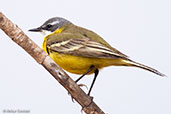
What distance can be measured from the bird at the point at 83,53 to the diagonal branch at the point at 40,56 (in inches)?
18.5

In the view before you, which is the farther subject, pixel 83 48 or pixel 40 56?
pixel 83 48

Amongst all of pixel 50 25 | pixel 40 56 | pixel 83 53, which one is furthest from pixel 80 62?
pixel 50 25

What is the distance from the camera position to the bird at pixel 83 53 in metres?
4.68

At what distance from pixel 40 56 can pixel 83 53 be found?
2.45 feet

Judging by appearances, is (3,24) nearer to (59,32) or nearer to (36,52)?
(36,52)

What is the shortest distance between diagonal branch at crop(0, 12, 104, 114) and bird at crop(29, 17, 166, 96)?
0.47 m

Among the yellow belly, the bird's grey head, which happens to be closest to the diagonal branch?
the yellow belly

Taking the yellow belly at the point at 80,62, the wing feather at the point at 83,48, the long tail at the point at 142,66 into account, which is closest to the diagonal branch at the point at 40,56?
the yellow belly at the point at 80,62

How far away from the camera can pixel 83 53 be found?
15.8 feet

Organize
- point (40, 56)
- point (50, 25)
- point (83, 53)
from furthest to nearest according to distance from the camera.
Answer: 1. point (50, 25)
2. point (83, 53)
3. point (40, 56)

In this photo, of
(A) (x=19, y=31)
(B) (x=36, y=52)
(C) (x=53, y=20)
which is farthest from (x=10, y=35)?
(C) (x=53, y=20)

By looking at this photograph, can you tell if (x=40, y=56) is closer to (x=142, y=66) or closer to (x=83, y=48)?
(x=83, y=48)

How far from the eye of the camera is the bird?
4684mm

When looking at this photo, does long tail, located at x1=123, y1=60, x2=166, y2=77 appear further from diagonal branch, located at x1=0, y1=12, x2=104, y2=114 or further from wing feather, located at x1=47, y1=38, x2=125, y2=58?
diagonal branch, located at x1=0, y1=12, x2=104, y2=114
